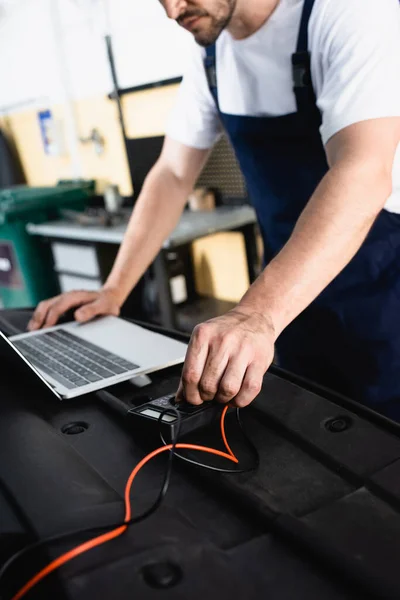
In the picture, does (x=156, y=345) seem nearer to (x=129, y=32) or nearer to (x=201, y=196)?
(x=201, y=196)

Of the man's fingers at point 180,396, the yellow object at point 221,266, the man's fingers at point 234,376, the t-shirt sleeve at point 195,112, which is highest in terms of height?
the t-shirt sleeve at point 195,112

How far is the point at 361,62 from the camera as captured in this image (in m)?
0.87

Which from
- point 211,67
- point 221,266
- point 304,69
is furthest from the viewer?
point 221,266

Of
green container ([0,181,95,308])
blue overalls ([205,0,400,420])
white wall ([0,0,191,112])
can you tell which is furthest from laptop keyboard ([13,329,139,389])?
green container ([0,181,95,308])

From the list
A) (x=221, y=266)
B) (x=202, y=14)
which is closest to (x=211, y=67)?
(x=202, y=14)

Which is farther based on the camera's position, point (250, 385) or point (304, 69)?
point (304, 69)

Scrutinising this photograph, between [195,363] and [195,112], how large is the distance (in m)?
0.88

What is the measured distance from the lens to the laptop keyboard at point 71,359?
0.85m

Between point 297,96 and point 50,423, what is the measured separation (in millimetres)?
740

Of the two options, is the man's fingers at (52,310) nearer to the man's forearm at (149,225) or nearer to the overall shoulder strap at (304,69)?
the man's forearm at (149,225)

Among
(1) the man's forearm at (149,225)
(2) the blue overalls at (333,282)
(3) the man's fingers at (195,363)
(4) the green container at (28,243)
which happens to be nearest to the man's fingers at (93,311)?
(1) the man's forearm at (149,225)

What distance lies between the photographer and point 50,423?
75cm

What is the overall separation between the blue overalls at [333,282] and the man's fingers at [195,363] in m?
0.55

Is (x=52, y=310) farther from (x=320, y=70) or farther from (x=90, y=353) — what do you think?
(x=320, y=70)
